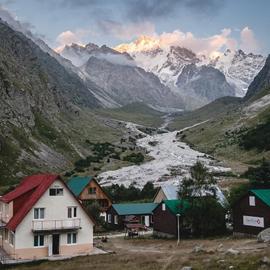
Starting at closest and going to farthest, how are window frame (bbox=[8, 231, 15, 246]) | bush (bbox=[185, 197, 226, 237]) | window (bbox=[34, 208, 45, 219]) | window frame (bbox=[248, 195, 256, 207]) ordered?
1. window frame (bbox=[8, 231, 15, 246])
2. window (bbox=[34, 208, 45, 219])
3. window frame (bbox=[248, 195, 256, 207])
4. bush (bbox=[185, 197, 226, 237])

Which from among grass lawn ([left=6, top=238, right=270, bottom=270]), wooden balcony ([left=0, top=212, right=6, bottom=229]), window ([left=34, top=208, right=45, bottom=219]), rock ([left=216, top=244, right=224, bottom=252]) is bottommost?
grass lawn ([left=6, top=238, right=270, bottom=270])

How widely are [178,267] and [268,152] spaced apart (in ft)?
446

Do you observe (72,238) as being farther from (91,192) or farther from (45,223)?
(91,192)

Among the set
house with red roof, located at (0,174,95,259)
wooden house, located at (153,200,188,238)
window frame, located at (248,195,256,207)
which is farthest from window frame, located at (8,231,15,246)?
window frame, located at (248,195,256,207)

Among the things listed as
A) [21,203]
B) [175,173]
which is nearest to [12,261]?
[21,203]

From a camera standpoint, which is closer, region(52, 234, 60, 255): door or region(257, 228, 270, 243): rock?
region(257, 228, 270, 243): rock

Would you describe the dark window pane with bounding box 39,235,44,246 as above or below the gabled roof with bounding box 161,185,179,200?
below

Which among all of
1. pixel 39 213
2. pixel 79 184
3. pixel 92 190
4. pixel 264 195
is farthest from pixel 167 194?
pixel 39 213

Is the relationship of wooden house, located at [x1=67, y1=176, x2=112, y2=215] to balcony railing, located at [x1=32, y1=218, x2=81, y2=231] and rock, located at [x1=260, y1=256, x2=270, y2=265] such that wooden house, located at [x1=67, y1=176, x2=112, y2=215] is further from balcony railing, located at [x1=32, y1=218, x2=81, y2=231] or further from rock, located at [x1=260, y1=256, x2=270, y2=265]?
rock, located at [x1=260, y1=256, x2=270, y2=265]

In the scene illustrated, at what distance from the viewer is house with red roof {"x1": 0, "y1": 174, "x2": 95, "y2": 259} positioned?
56.2 metres

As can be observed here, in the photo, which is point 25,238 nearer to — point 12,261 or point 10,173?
point 12,261

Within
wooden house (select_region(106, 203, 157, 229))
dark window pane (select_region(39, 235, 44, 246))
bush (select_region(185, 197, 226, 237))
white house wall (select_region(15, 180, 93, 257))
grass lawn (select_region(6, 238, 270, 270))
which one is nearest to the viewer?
grass lawn (select_region(6, 238, 270, 270))

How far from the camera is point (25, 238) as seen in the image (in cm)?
5612

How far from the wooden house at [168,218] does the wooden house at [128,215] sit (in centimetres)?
934
